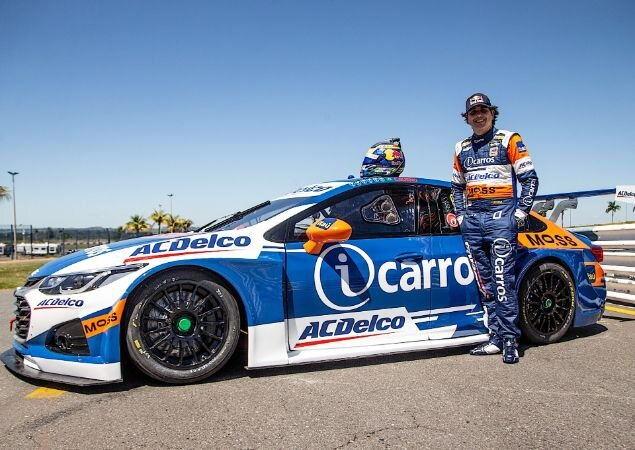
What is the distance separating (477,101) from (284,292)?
210 cm

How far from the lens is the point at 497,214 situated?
11.9ft

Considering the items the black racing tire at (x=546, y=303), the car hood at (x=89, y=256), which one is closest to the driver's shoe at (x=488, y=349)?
the black racing tire at (x=546, y=303)

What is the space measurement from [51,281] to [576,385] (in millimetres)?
3221

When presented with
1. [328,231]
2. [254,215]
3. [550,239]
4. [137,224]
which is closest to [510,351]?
[550,239]

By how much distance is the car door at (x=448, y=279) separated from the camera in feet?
11.6

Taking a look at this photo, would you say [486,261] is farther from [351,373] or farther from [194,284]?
[194,284]

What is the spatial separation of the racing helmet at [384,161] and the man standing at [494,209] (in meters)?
0.63

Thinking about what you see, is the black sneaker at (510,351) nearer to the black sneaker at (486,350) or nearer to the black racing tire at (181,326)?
the black sneaker at (486,350)

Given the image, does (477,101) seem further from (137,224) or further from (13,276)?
(137,224)

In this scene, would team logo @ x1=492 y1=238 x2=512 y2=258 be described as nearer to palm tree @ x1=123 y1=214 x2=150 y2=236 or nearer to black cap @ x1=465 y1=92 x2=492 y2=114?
black cap @ x1=465 y1=92 x2=492 y2=114

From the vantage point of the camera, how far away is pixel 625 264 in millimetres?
5781

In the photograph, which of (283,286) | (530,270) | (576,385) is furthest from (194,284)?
(530,270)

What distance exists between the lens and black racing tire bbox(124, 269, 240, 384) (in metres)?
2.82

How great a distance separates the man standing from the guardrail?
292 centimetres
